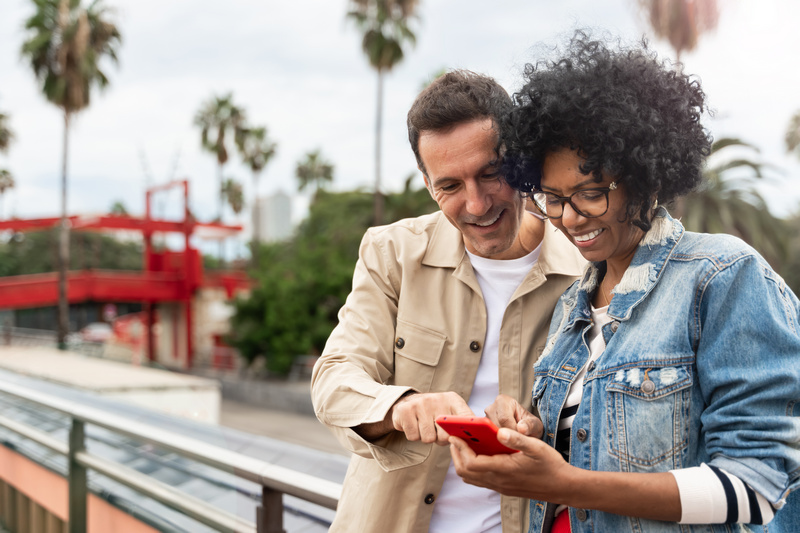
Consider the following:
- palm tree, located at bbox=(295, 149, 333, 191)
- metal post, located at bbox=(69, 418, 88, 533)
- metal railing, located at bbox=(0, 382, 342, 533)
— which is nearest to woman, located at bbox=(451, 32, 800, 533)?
metal railing, located at bbox=(0, 382, 342, 533)

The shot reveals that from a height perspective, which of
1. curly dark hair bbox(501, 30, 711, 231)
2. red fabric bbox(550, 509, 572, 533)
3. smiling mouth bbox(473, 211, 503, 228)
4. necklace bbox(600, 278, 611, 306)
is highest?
curly dark hair bbox(501, 30, 711, 231)

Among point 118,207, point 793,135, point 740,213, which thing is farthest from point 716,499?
point 118,207

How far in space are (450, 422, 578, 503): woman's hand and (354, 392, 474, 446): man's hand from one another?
0.12 metres

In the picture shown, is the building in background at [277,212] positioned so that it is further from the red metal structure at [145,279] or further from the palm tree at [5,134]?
the red metal structure at [145,279]

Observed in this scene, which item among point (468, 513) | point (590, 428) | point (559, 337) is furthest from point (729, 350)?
point (468, 513)

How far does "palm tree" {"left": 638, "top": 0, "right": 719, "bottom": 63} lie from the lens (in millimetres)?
13820

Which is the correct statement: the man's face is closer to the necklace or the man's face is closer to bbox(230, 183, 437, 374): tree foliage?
the necklace

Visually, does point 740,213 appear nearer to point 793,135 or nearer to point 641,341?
point 641,341

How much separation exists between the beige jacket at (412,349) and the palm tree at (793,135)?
99.2 feet

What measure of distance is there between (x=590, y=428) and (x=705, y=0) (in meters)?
15.2

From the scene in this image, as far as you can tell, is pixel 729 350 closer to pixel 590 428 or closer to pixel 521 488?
pixel 590 428

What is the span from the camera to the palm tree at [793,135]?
88.2ft

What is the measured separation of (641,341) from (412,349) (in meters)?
0.62

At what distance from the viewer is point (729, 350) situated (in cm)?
111
